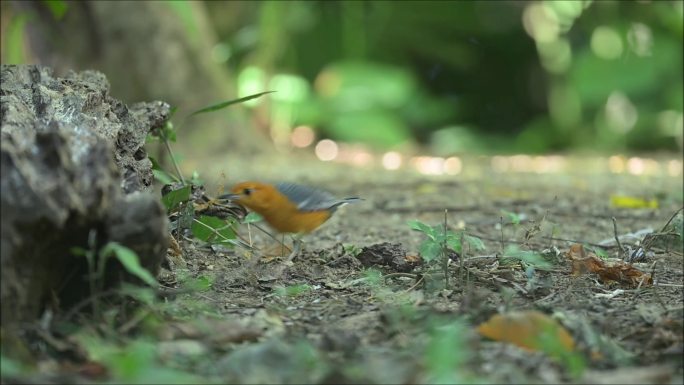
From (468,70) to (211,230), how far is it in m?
7.44

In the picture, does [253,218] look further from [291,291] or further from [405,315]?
[405,315]

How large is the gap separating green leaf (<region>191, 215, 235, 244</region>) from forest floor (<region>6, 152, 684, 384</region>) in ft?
0.27

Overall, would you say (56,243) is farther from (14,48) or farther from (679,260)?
(14,48)

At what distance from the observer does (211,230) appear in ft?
11.2

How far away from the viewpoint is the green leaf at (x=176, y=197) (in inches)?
129

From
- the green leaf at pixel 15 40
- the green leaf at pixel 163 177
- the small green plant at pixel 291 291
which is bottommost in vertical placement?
the small green plant at pixel 291 291

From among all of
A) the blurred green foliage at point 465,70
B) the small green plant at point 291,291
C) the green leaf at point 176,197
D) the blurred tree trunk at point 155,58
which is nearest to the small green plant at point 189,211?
the green leaf at point 176,197

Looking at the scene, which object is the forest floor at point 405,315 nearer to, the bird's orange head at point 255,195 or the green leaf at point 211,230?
the green leaf at point 211,230

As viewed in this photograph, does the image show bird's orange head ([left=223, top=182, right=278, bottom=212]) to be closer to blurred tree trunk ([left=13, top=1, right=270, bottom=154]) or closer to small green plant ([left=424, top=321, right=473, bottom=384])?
small green plant ([left=424, top=321, right=473, bottom=384])

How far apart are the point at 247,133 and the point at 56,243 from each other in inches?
215

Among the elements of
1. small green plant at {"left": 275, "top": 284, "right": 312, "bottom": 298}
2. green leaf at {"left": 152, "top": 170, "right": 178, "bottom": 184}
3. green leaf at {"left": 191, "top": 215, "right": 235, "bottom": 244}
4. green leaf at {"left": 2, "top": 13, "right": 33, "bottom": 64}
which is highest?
green leaf at {"left": 2, "top": 13, "right": 33, "bottom": 64}

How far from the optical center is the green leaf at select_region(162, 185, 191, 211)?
327 cm

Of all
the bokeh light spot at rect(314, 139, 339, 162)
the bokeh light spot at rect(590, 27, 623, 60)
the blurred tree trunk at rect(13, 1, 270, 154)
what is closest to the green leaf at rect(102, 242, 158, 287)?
the blurred tree trunk at rect(13, 1, 270, 154)

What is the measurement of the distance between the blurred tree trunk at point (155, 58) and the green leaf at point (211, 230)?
3.97 metres
